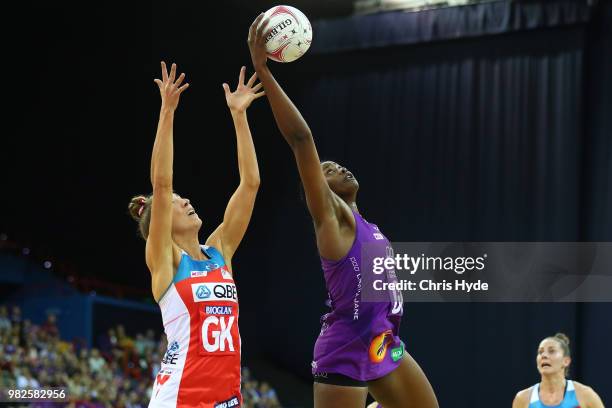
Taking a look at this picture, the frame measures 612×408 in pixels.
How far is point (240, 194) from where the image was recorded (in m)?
4.87

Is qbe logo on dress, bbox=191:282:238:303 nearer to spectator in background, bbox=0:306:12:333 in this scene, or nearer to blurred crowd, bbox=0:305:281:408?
blurred crowd, bbox=0:305:281:408

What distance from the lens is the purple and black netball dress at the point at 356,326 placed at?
459 cm

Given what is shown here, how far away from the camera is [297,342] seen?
18578 mm

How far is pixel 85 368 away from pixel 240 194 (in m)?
9.78

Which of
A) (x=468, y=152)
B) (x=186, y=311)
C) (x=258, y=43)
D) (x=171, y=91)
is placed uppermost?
(x=468, y=152)

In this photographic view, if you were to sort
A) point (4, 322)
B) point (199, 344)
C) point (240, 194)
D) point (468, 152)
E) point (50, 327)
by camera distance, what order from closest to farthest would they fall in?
point (199, 344) < point (240, 194) < point (4, 322) < point (50, 327) < point (468, 152)

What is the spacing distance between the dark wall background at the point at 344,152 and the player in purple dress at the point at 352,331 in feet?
38.6

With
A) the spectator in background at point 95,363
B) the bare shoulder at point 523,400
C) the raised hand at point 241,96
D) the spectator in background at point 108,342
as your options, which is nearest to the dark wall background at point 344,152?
the spectator in background at point 108,342

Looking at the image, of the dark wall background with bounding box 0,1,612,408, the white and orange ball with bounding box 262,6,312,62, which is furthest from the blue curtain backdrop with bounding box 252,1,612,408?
the white and orange ball with bounding box 262,6,312,62

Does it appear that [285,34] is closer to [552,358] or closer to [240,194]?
[240,194]

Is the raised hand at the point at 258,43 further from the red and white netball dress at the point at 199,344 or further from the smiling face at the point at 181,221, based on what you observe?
the red and white netball dress at the point at 199,344

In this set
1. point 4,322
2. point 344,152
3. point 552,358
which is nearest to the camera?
point 552,358

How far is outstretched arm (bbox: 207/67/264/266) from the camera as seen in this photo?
4.75m

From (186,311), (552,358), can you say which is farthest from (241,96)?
(552,358)
